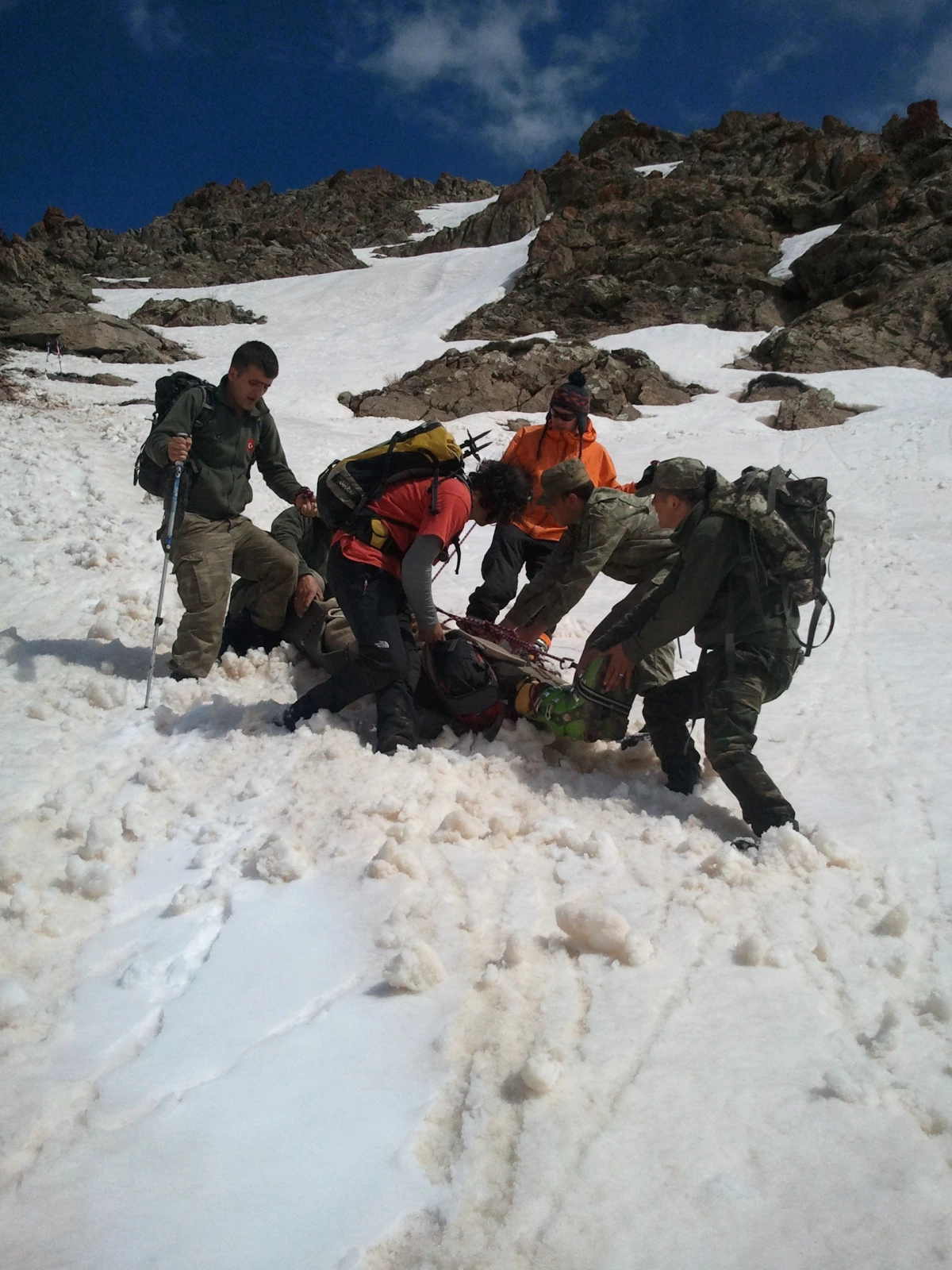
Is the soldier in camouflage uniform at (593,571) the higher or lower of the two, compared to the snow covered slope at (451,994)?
higher

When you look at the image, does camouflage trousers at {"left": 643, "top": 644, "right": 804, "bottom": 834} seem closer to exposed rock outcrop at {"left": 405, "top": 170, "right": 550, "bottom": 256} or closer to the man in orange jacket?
the man in orange jacket

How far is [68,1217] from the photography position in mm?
1695

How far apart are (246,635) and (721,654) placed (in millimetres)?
3331

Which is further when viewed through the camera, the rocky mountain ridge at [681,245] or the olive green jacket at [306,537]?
the rocky mountain ridge at [681,245]

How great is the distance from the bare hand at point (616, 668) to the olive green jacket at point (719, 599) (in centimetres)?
10

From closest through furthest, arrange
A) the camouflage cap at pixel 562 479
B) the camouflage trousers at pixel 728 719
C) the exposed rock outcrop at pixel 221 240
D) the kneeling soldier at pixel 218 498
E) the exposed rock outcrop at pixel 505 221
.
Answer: the camouflage trousers at pixel 728 719, the camouflage cap at pixel 562 479, the kneeling soldier at pixel 218 498, the exposed rock outcrop at pixel 221 240, the exposed rock outcrop at pixel 505 221

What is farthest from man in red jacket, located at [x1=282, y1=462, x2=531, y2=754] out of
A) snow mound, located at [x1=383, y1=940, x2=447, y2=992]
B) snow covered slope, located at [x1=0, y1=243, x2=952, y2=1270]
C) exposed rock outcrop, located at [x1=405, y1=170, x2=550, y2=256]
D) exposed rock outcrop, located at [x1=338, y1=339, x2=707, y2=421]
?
exposed rock outcrop, located at [x1=405, y1=170, x2=550, y2=256]

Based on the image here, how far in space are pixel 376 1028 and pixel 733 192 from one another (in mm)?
51058

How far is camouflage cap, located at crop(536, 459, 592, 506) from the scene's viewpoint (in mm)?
4465

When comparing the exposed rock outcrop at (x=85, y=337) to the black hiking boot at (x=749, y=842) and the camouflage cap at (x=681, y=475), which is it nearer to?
the camouflage cap at (x=681, y=475)

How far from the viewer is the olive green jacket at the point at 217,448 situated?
15.3ft

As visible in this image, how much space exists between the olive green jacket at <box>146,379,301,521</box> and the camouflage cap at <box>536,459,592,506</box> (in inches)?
69.5

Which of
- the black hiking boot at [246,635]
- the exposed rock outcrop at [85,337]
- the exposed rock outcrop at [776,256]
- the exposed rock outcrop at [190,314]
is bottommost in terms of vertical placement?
the black hiking boot at [246,635]

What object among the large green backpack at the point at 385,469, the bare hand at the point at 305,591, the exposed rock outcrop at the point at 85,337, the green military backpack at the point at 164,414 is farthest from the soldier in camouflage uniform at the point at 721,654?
the exposed rock outcrop at the point at 85,337
